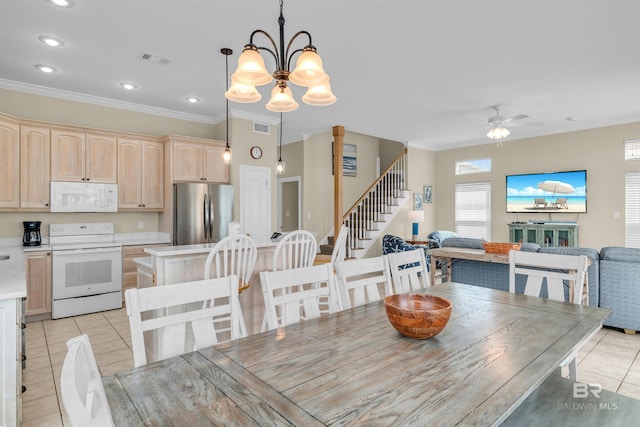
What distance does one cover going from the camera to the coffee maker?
14.2 feet

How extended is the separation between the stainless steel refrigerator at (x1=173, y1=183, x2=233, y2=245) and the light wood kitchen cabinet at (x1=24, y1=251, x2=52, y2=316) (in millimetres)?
1485

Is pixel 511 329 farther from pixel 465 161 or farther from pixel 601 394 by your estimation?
pixel 465 161

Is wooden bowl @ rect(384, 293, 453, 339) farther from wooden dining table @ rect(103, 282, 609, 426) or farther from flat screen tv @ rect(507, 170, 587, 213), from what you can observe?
flat screen tv @ rect(507, 170, 587, 213)

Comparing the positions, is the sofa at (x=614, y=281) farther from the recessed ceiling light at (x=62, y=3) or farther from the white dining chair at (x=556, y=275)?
the recessed ceiling light at (x=62, y=3)

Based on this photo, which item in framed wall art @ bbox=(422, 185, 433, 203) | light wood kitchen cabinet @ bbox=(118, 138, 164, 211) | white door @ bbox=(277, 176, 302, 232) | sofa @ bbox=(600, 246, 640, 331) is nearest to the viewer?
sofa @ bbox=(600, 246, 640, 331)

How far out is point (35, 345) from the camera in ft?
11.1

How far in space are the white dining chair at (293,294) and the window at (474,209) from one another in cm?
A: 700

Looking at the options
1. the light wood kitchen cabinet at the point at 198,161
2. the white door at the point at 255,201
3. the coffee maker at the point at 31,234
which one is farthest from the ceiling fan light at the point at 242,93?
the coffee maker at the point at 31,234

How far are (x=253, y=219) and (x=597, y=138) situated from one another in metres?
6.48

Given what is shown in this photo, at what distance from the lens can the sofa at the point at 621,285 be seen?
356 cm

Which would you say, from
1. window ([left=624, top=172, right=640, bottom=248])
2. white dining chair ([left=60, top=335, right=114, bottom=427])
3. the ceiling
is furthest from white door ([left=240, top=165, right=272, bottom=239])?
window ([left=624, top=172, right=640, bottom=248])

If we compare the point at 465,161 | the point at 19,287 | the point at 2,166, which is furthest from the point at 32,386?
the point at 465,161

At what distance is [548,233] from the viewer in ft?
22.1

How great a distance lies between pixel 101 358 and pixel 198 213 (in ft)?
7.56
